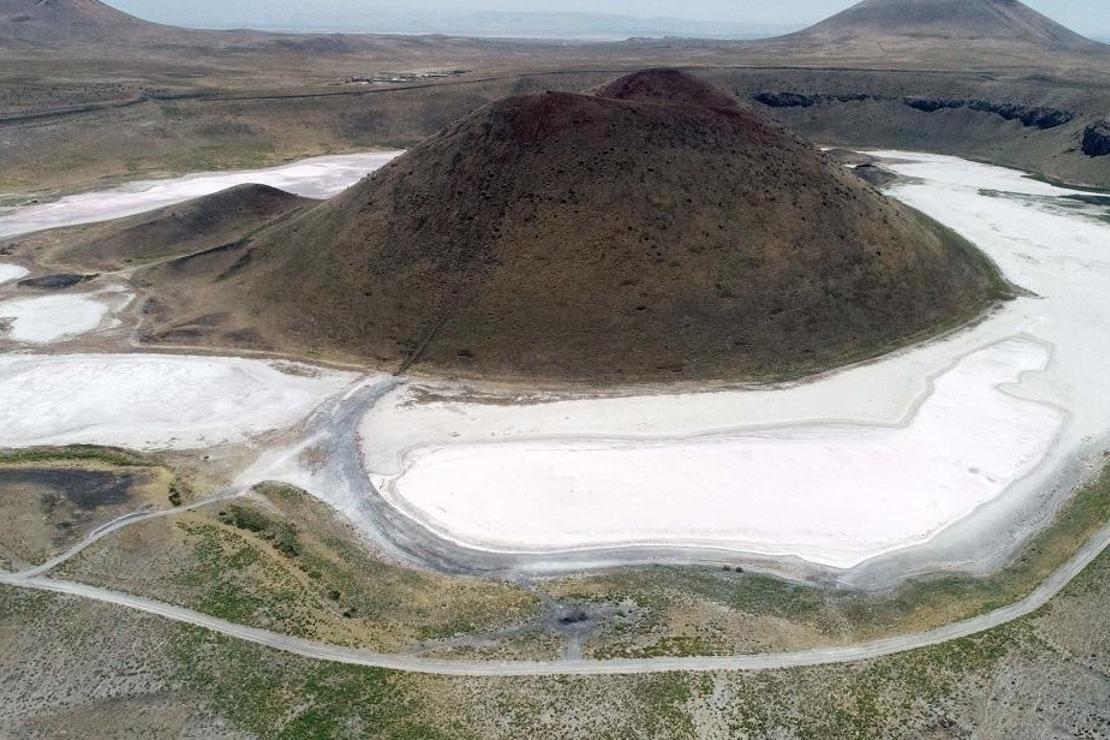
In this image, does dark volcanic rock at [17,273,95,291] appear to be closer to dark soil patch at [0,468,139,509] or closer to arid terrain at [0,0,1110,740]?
arid terrain at [0,0,1110,740]

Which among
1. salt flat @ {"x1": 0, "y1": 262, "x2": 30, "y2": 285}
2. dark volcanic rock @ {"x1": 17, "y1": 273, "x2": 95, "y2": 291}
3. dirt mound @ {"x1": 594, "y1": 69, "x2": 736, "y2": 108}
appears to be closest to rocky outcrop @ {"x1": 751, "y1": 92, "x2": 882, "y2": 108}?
dirt mound @ {"x1": 594, "y1": 69, "x2": 736, "y2": 108}

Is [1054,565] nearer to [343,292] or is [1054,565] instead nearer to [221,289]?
[343,292]

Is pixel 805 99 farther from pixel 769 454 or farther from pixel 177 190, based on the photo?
pixel 769 454

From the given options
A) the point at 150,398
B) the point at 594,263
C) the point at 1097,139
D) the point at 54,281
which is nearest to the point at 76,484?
Answer: the point at 150,398

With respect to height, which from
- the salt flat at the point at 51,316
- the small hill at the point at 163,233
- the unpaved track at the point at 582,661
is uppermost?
the small hill at the point at 163,233

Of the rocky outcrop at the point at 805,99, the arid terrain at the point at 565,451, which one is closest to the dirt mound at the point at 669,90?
the arid terrain at the point at 565,451

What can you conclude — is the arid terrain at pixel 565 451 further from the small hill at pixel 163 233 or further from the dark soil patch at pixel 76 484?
the small hill at pixel 163 233

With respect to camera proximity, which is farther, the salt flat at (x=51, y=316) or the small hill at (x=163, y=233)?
the small hill at (x=163, y=233)
